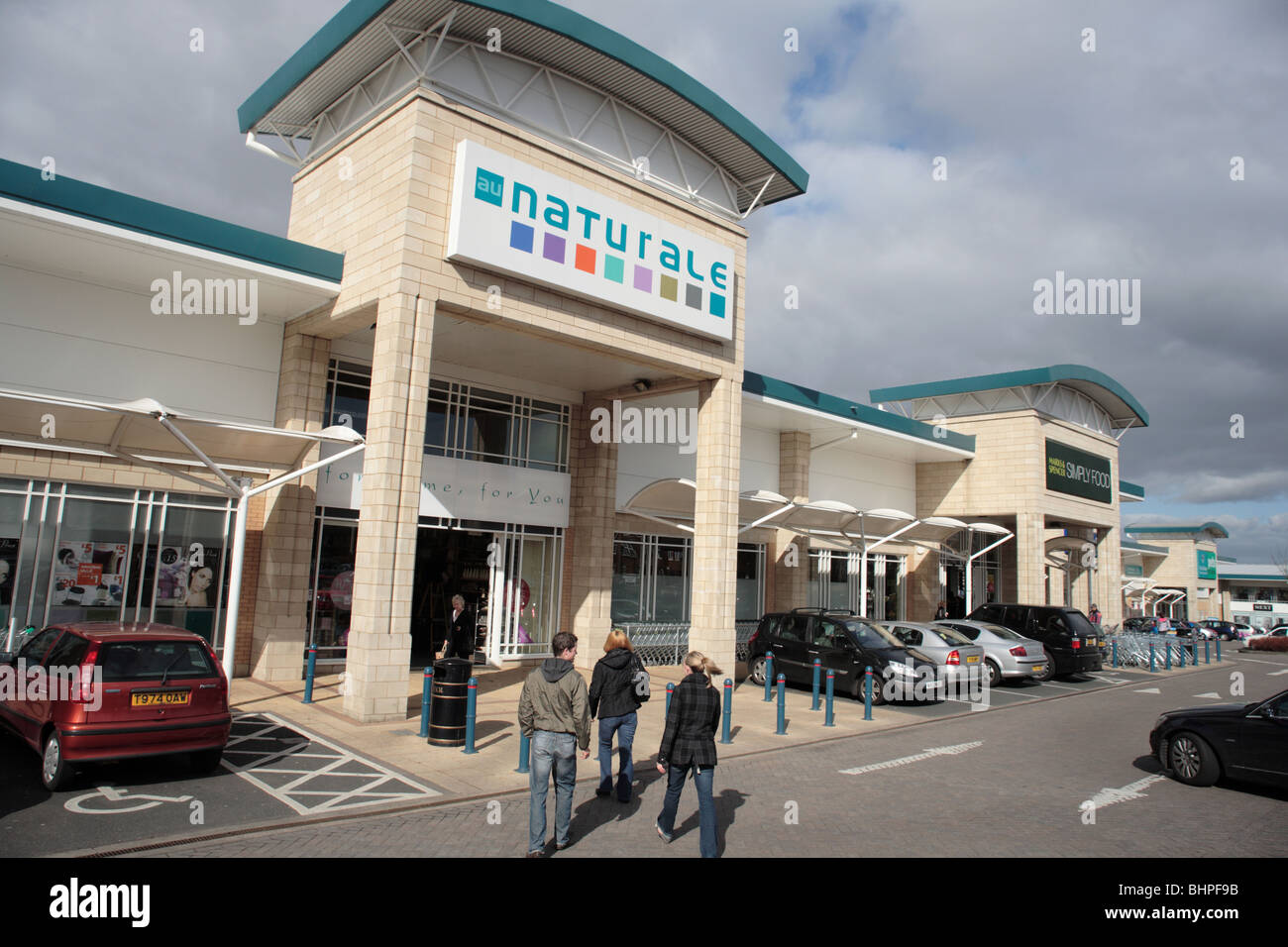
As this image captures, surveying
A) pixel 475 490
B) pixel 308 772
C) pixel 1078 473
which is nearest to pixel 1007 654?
pixel 475 490

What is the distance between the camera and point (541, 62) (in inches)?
559

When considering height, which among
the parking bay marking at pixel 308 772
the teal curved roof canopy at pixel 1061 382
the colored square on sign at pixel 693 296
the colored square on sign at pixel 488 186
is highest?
the teal curved roof canopy at pixel 1061 382

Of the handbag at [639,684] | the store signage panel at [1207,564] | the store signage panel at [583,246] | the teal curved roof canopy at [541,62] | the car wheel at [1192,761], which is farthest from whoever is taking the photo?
the store signage panel at [1207,564]

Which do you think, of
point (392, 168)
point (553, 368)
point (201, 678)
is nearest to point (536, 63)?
point (392, 168)

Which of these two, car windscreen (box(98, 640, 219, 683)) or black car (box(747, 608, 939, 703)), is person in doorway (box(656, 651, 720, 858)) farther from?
black car (box(747, 608, 939, 703))

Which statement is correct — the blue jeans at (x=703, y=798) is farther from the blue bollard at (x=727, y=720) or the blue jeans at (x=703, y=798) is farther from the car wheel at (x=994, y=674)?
the car wheel at (x=994, y=674)

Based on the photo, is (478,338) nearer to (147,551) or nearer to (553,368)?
(553,368)

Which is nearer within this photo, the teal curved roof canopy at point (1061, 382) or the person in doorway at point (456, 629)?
the person in doorway at point (456, 629)

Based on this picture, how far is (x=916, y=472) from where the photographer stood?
31.0m

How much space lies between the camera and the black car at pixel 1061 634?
20.0m

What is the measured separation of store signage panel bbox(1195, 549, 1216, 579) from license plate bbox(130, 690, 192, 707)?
68.1 m

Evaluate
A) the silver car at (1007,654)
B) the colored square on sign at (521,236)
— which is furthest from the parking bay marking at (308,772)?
the silver car at (1007,654)

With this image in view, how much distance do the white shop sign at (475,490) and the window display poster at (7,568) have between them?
445 cm

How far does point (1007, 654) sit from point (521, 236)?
13.7 m
